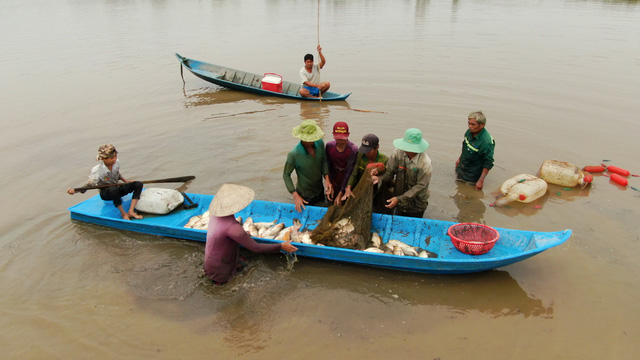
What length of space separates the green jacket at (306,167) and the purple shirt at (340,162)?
0.36ft

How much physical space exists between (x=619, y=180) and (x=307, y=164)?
5.97 metres

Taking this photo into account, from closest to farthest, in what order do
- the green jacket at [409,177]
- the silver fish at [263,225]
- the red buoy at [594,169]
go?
1. the green jacket at [409,177]
2. the silver fish at [263,225]
3. the red buoy at [594,169]

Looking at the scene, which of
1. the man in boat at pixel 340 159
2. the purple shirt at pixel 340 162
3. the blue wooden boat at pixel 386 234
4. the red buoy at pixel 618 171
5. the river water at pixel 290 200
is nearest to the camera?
the river water at pixel 290 200

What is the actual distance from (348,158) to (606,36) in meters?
20.1

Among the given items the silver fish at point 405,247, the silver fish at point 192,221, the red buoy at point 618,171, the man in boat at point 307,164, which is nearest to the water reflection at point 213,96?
the silver fish at point 192,221

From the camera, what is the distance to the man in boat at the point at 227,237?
433cm

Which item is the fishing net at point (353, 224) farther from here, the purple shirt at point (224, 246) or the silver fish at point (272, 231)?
the purple shirt at point (224, 246)

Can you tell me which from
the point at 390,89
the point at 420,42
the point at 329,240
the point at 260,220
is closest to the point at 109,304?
the point at 260,220

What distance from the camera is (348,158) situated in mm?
5672

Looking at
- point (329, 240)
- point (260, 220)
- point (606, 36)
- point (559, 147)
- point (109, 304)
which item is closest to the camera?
point (109, 304)

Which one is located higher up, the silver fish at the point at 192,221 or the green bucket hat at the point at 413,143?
the green bucket hat at the point at 413,143

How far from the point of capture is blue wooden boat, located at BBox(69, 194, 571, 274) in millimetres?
4695

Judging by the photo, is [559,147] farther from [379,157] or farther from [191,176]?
[191,176]

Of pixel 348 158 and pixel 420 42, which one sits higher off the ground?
pixel 420 42
